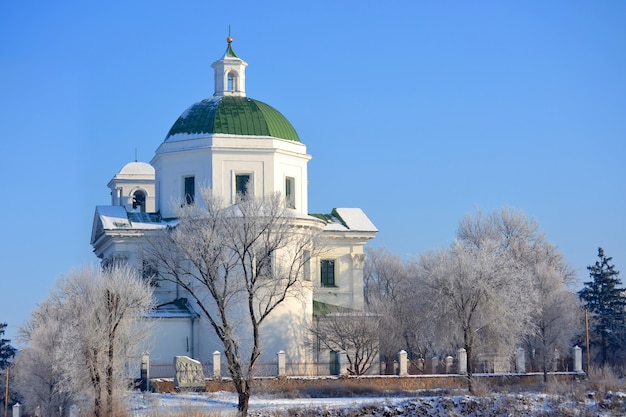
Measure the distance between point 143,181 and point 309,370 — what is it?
857 inches

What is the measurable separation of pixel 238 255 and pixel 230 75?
42.8ft

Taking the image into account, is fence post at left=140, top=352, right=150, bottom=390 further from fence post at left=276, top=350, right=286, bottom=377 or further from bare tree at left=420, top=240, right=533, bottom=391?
bare tree at left=420, top=240, right=533, bottom=391

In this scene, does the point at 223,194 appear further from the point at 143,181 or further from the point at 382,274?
the point at 382,274

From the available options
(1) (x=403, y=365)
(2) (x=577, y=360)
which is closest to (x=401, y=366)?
(1) (x=403, y=365)

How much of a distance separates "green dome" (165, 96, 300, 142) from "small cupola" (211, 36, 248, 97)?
0.71 m

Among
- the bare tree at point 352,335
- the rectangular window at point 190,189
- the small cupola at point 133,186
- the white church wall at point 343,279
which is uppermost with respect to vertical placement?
the small cupola at point 133,186

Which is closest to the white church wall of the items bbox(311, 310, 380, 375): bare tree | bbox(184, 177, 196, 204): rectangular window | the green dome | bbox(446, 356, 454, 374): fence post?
bbox(311, 310, 380, 375): bare tree

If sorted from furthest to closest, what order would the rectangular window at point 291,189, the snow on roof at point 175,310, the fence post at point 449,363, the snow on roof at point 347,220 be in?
1. the snow on roof at point 347,220
2. the rectangular window at point 291,189
3. the fence post at point 449,363
4. the snow on roof at point 175,310

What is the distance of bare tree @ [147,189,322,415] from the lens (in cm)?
3853

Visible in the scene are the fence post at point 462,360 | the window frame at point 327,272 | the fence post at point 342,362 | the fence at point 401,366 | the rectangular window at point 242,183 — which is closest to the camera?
the fence at point 401,366

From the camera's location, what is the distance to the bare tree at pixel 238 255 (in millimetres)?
38531

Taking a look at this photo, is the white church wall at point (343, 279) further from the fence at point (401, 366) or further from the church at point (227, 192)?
the fence at point (401, 366)

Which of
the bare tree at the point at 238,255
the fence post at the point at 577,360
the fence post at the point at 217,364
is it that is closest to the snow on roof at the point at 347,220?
the bare tree at the point at 238,255

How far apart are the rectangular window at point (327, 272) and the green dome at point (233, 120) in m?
5.84
